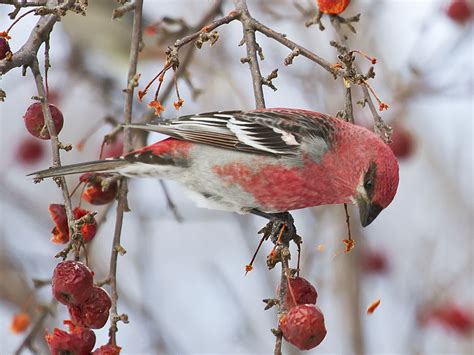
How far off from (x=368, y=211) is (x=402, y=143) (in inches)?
76.9

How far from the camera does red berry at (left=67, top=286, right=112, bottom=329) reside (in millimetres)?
2244

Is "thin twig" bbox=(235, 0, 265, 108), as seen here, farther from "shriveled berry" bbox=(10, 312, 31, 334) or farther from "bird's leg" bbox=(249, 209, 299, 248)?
"shriveled berry" bbox=(10, 312, 31, 334)

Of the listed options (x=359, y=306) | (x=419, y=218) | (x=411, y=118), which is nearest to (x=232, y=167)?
(x=359, y=306)

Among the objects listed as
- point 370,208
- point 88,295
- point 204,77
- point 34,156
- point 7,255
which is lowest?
point 88,295

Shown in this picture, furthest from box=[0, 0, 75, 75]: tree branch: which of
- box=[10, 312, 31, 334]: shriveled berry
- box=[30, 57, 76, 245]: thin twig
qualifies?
box=[10, 312, 31, 334]: shriveled berry

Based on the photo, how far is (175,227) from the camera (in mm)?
10211

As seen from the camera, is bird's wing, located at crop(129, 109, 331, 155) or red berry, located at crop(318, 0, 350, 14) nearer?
red berry, located at crop(318, 0, 350, 14)

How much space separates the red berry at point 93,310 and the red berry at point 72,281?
0.07 metres

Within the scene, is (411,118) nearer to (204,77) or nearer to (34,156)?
(204,77)

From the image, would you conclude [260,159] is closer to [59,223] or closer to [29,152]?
[59,223]

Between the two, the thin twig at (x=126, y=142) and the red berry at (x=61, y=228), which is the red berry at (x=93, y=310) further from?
the red berry at (x=61, y=228)

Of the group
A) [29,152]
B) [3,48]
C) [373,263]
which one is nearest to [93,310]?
[3,48]

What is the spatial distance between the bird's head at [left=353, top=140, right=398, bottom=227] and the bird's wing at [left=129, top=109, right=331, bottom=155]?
27cm

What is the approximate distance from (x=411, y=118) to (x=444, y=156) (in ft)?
1.67
